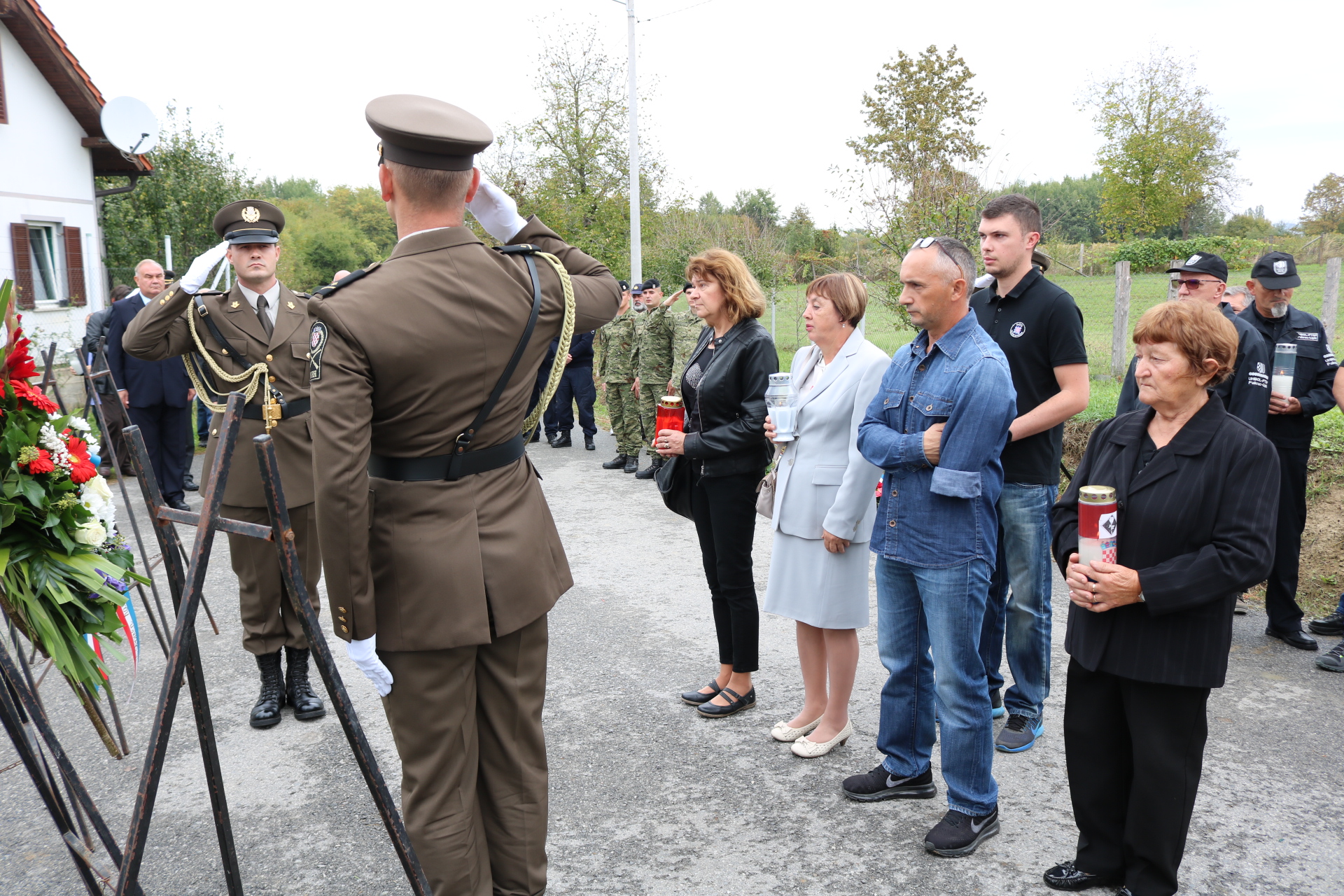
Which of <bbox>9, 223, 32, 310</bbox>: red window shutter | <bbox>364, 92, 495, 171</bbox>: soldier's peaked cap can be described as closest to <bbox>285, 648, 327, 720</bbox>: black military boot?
<bbox>364, 92, 495, 171</bbox>: soldier's peaked cap

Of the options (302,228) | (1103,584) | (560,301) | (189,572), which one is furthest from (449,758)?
(302,228)

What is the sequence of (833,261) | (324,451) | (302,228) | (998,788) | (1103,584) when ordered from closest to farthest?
(324,451)
(1103,584)
(998,788)
(833,261)
(302,228)

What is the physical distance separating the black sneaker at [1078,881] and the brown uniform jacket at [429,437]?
187 cm

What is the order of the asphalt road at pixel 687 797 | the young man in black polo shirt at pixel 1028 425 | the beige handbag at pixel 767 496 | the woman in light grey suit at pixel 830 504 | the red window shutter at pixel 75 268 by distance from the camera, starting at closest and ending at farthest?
the asphalt road at pixel 687 797, the woman in light grey suit at pixel 830 504, the young man in black polo shirt at pixel 1028 425, the beige handbag at pixel 767 496, the red window shutter at pixel 75 268

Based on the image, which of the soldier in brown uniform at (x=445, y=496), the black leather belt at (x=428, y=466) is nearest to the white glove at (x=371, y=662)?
the soldier in brown uniform at (x=445, y=496)

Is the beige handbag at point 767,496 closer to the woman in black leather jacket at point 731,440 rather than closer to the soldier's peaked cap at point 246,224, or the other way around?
the woman in black leather jacket at point 731,440

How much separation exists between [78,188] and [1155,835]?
19.6m

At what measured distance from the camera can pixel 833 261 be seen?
16.5 metres

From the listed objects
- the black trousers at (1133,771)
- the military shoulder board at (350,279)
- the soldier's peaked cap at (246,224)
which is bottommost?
the black trousers at (1133,771)

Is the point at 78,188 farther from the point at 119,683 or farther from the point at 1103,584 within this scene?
the point at 1103,584

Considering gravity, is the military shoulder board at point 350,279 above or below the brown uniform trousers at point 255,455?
above

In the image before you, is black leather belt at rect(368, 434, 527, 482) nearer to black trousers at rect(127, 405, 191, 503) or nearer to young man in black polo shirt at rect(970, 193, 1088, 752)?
young man in black polo shirt at rect(970, 193, 1088, 752)

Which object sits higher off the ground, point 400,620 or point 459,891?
point 400,620

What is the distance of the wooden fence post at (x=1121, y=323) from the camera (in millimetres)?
10930
